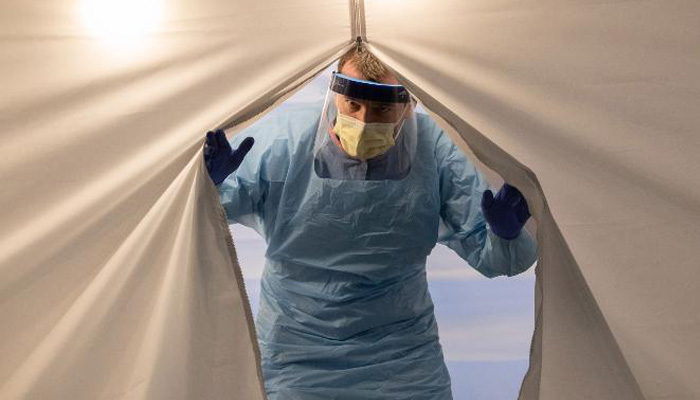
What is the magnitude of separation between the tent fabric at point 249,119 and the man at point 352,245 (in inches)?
18.7

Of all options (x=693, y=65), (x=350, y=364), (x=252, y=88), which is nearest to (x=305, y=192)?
(x=350, y=364)

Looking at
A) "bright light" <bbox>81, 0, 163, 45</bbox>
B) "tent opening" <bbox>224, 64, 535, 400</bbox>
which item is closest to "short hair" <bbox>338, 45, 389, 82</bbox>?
"bright light" <bbox>81, 0, 163, 45</bbox>

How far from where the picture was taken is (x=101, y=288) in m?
1.72

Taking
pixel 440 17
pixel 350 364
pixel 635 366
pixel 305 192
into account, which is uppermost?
pixel 440 17

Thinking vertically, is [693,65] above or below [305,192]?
above

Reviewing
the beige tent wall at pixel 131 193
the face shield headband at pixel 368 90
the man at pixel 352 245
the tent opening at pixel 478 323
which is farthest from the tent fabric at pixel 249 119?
the tent opening at pixel 478 323

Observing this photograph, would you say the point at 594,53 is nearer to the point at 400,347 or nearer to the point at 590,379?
the point at 590,379

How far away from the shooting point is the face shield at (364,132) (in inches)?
82.7

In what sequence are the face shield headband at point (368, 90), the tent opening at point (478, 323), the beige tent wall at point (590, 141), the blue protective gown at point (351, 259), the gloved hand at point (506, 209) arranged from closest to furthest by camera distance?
the beige tent wall at point (590, 141) → the gloved hand at point (506, 209) → the face shield headband at point (368, 90) → the blue protective gown at point (351, 259) → the tent opening at point (478, 323)

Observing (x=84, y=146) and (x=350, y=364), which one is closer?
(x=84, y=146)

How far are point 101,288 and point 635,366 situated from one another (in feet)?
3.06

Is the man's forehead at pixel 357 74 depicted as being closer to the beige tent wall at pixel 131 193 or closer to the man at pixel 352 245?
the man at pixel 352 245

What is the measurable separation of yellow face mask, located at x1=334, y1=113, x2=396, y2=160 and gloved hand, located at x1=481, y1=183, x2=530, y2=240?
0.27m

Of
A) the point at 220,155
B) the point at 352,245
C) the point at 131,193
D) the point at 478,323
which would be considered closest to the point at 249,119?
the point at 220,155
